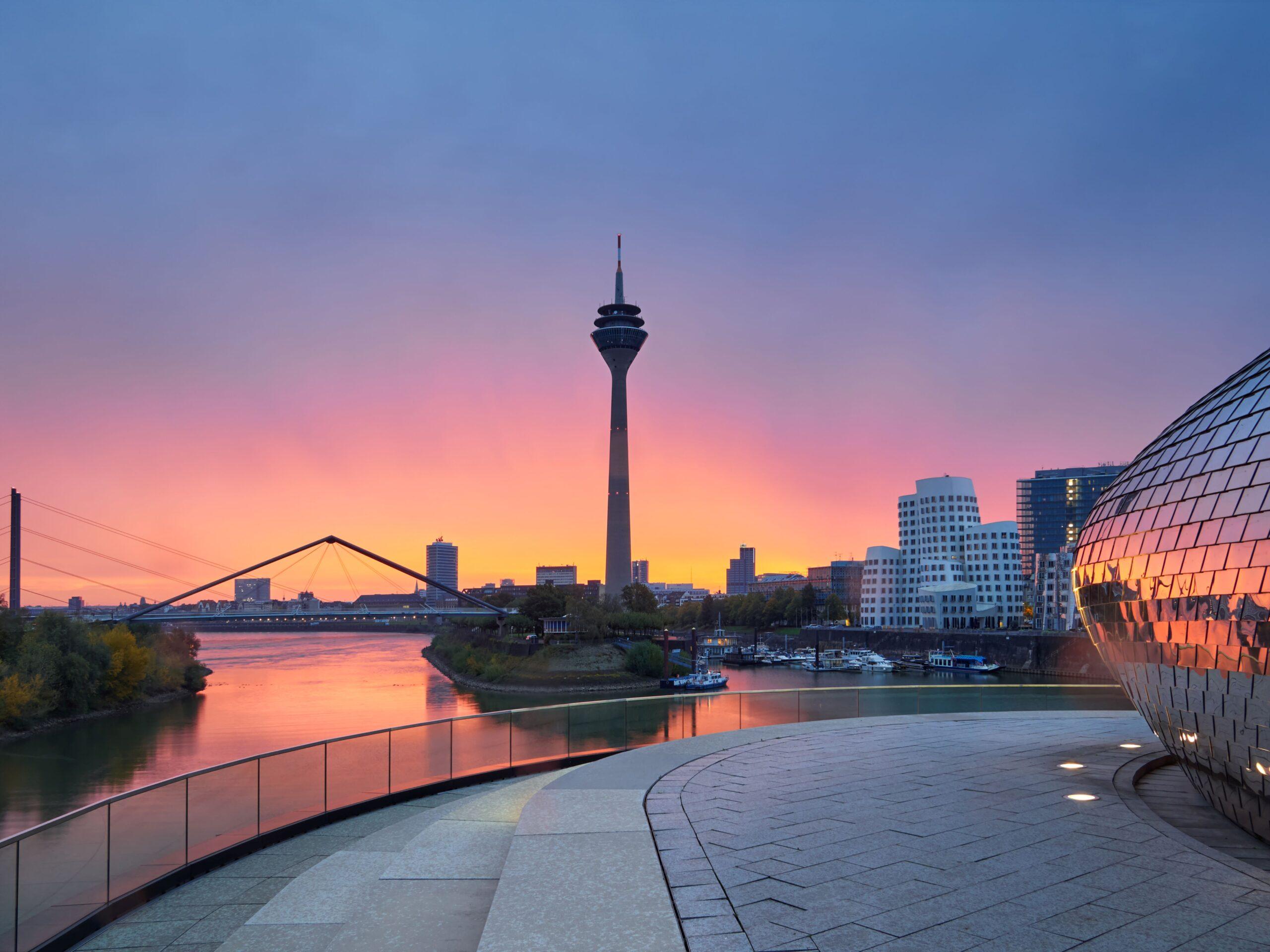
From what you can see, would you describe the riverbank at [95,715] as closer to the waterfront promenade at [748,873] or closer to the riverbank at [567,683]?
the riverbank at [567,683]

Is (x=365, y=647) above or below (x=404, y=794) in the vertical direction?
below

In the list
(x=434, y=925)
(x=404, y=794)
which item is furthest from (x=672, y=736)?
(x=434, y=925)

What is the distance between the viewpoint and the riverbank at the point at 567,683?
282 feet

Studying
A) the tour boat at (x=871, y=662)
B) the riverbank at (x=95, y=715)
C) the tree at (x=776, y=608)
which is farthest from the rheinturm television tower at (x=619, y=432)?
the riverbank at (x=95, y=715)

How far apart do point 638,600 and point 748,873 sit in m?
126

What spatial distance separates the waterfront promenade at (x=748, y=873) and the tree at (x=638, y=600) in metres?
120

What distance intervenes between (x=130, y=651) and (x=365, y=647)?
322 feet

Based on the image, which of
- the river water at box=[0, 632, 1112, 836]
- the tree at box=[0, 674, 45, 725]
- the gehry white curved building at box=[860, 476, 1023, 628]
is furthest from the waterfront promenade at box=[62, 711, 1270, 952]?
the gehry white curved building at box=[860, 476, 1023, 628]

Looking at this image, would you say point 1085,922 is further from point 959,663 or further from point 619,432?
point 619,432

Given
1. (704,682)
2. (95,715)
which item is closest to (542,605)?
(704,682)

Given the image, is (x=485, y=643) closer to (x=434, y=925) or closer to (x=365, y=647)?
(x=365, y=647)

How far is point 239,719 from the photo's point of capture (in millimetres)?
60812

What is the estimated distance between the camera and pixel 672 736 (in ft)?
53.8

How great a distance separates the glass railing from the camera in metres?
7.94
